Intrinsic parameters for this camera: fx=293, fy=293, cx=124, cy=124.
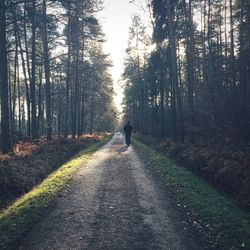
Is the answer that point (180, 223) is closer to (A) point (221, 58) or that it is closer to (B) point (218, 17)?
(A) point (221, 58)

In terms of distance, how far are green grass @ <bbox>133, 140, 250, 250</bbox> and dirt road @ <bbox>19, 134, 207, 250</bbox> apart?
0.57 metres

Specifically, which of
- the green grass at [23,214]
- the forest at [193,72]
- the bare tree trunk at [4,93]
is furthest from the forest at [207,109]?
the bare tree trunk at [4,93]

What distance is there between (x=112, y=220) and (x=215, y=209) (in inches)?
113

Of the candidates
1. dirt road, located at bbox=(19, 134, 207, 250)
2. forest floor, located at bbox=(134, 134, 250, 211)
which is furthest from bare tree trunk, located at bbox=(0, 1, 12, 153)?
forest floor, located at bbox=(134, 134, 250, 211)

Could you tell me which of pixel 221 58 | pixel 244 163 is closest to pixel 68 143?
pixel 244 163

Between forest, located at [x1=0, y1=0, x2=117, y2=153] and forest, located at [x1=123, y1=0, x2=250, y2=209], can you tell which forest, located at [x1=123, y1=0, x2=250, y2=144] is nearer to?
forest, located at [x1=123, y1=0, x2=250, y2=209]

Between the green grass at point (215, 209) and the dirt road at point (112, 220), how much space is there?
57cm

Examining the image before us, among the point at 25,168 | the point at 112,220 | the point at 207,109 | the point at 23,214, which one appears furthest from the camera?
the point at 207,109

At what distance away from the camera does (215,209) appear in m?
7.95

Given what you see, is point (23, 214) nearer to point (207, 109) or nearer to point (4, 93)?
point (4, 93)

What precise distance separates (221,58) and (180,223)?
1069 inches

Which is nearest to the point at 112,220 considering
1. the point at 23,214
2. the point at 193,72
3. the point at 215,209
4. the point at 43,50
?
the point at 23,214

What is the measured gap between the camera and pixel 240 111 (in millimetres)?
17141

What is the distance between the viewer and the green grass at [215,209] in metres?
6.20
